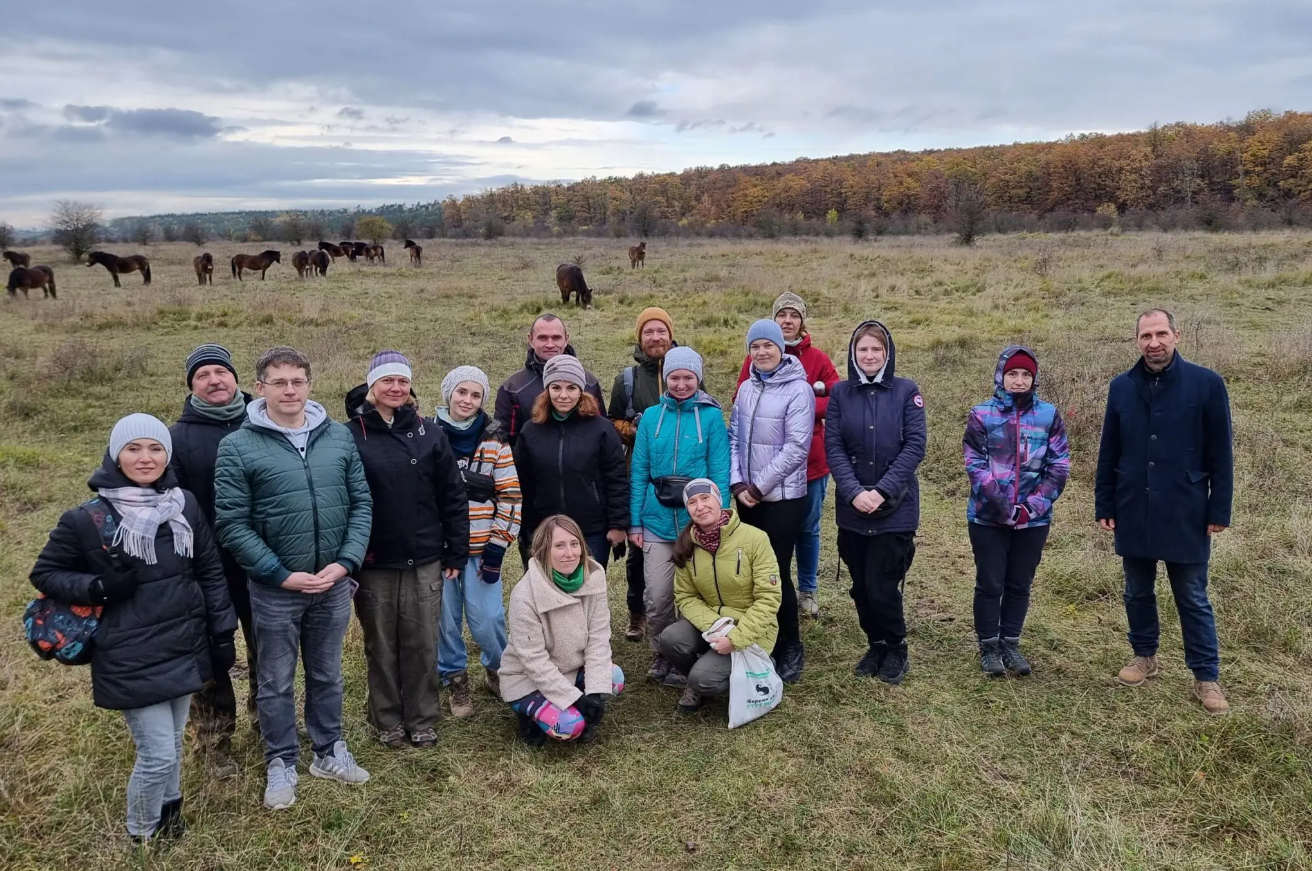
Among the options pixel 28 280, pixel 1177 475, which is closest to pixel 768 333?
pixel 1177 475

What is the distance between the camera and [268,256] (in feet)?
81.3

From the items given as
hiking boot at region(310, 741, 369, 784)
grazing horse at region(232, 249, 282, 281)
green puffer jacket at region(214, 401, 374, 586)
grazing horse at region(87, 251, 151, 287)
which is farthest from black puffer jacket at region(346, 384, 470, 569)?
grazing horse at region(87, 251, 151, 287)

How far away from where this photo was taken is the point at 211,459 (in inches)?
118

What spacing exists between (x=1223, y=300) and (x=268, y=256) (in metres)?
24.7

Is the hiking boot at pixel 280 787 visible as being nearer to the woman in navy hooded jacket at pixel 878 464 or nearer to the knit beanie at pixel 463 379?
the knit beanie at pixel 463 379

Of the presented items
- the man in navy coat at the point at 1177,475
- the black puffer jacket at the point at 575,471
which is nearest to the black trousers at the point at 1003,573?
the man in navy coat at the point at 1177,475

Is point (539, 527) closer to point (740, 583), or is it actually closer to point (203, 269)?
point (740, 583)

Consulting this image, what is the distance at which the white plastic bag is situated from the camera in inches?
133

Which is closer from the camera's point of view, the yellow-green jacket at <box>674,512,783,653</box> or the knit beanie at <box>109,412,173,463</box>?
the knit beanie at <box>109,412,173,463</box>

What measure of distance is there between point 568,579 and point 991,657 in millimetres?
2058

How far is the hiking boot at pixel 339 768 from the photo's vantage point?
9.91ft

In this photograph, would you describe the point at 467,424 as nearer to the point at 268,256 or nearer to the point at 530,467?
the point at 530,467

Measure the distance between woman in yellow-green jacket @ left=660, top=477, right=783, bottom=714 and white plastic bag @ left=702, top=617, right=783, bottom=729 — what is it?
0.13 feet

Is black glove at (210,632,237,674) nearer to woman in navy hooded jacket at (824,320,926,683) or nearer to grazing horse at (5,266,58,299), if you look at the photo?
woman in navy hooded jacket at (824,320,926,683)
